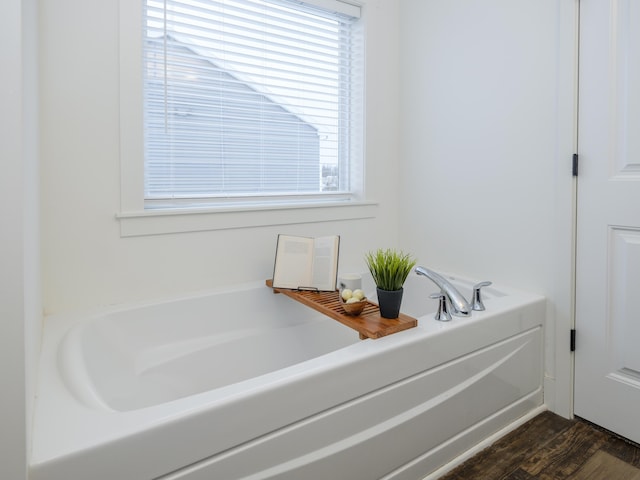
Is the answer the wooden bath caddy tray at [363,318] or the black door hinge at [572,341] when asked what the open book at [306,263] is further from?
the black door hinge at [572,341]

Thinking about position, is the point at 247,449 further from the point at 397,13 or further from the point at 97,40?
the point at 397,13

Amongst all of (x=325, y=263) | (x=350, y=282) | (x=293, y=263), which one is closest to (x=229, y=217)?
(x=293, y=263)

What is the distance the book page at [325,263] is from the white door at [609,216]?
104 cm

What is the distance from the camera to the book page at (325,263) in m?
1.97

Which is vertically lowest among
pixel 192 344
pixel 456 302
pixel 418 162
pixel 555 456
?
pixel 555 456

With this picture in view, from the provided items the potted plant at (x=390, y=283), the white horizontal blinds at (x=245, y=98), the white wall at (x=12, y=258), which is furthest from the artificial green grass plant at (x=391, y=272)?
the white wall at (x=12, y=258)

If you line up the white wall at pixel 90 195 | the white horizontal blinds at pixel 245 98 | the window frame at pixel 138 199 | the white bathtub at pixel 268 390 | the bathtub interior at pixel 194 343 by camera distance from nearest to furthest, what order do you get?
1. the white bathtub at pixel 268 390
2. the bathtub interior at pixel 194 343
3. the white wall at pixel 90 195
4. the window frame at pixel 138 199
5. the white horizontal blinds at pixel 245 98

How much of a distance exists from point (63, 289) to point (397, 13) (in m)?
2.34

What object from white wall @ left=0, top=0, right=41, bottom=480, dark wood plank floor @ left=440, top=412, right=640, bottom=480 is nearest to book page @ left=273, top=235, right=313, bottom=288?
dark wood plank floor @ left=440, top=412, right=640, bottom=480

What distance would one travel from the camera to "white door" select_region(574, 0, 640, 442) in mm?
1609

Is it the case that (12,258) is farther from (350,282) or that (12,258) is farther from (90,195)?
(350,282)

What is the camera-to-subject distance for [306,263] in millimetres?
2014

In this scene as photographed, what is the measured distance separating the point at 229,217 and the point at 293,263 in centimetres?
38

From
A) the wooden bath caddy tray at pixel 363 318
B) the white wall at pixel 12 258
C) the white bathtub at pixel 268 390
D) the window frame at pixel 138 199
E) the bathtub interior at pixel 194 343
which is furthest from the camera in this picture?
the window frame at pixel 138 199
